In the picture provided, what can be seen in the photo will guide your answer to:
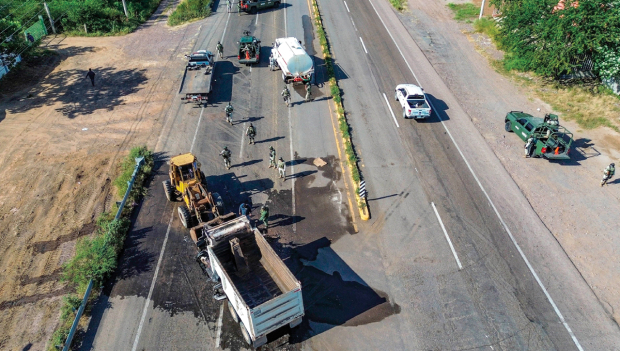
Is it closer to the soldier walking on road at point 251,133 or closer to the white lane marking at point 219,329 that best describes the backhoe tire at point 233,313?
the white lane marking at point 219,329

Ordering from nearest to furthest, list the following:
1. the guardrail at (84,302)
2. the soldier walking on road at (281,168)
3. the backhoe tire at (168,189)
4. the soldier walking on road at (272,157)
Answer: the guardrail at (84,302)
the backhoe tire at (168,189)
the soldier walking on road at (281,168)
the soldier walking on road at (272,157)

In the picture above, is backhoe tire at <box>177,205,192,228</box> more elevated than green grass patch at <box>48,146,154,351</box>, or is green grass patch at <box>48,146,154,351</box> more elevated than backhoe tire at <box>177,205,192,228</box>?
backhoe tire at <box>177,205,192,228</box>

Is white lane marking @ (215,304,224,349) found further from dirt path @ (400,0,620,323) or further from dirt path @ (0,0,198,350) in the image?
dirt path @ (400,0,620,323)

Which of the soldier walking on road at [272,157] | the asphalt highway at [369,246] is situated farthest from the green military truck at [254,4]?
the soldier walking on road at [272,157]

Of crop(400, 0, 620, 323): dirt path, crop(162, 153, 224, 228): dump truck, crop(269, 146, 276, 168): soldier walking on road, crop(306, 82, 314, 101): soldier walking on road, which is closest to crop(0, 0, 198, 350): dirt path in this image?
crop(162, 153, 224, 228): dump truck

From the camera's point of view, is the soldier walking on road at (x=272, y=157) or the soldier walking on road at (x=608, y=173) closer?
the soldier walking on road at (x=608, y=173)

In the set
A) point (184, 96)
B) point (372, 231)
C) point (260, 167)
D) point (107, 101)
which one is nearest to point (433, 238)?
point (372, 231)
